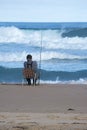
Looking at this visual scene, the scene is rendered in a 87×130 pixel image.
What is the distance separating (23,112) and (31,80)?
18.9 ft

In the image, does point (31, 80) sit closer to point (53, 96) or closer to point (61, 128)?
point (53, 96)

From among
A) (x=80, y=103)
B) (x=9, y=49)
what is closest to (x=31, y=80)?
(x=80, y=103)

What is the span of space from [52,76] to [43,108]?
13.0 metres

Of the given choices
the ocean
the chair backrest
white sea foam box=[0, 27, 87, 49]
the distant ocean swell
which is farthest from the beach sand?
white sea foam box=[0, 27, 87, 49]

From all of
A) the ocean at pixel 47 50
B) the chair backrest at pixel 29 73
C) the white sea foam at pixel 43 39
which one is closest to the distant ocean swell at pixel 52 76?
the ocean at pixel 47 50

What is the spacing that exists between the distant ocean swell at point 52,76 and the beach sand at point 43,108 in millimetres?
7653

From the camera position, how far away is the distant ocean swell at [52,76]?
22.2 metres

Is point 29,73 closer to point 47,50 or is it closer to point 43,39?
point 47,50

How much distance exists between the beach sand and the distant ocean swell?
7.65 meters

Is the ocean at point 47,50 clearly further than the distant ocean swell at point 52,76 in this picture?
Yes

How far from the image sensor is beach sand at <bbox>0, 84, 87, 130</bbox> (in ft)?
28.8

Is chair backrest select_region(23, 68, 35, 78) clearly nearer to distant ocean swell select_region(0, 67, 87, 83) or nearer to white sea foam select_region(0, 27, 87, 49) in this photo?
distant ocean swell select_region(0, 67, 87, 83)

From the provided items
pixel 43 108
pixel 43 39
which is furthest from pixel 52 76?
pixel 43 39

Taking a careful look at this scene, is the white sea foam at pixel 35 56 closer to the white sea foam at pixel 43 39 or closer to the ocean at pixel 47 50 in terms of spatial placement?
the ocean at pixel 47 50
